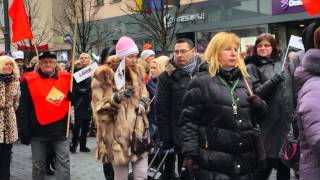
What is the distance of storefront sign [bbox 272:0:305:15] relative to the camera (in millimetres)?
19236

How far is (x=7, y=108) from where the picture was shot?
7684 mm

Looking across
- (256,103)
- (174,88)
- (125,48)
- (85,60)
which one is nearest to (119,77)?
(125,48)

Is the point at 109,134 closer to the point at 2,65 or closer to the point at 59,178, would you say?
the point at 59,178

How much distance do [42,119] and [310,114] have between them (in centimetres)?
426

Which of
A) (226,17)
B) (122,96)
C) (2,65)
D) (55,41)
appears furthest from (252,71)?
(55,41)

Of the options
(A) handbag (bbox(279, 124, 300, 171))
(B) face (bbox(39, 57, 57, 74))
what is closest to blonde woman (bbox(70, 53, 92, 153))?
(B) face (bbox(39, 57, 57, 74))

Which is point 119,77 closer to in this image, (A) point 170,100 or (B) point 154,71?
(A) point 170,100

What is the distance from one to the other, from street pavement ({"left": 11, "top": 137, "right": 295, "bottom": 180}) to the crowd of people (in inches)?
21.1

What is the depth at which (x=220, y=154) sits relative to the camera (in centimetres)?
428

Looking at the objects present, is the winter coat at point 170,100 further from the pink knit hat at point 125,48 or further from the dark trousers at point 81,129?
the dark trousers at point 81,129

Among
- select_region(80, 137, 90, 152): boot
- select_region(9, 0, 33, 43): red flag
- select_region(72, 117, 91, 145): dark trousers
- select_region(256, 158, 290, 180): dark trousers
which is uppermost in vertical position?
select_region(9, 0, 33, 43): red flag

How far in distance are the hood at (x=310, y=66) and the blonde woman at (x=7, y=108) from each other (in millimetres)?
5104

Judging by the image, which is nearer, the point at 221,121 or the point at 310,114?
the point at 310,114

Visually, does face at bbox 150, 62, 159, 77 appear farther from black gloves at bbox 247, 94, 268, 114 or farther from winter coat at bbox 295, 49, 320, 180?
winter coat at bbox 295, 49, 320, 180
